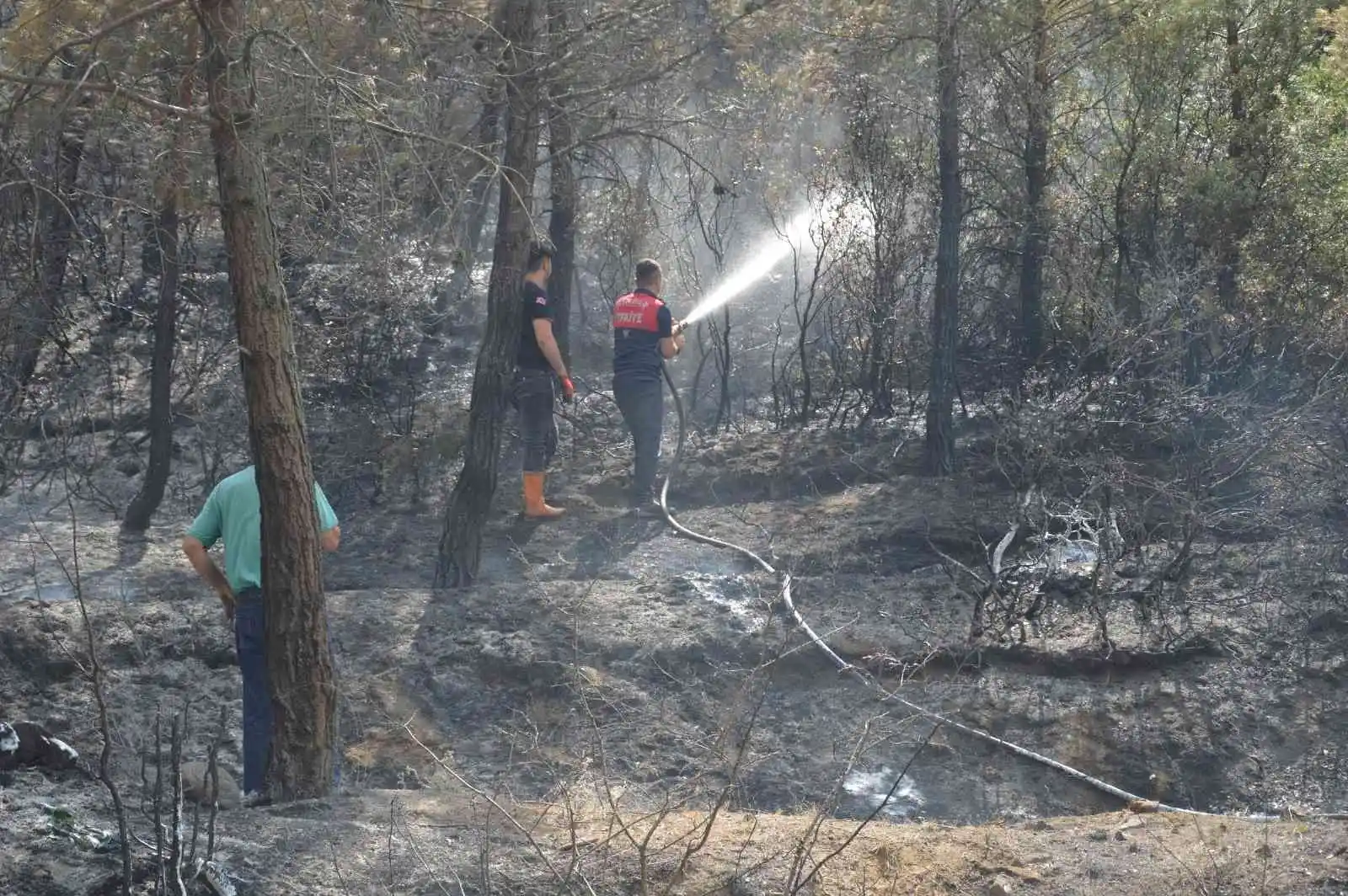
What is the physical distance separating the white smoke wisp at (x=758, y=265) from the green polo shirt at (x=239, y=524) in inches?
296

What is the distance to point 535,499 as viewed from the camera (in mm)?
10336

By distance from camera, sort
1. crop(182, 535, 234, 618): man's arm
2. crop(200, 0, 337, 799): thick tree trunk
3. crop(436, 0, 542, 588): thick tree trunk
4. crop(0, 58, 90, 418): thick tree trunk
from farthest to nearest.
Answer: crop(436, 0, 542, 588): thick tree trunk, crop(0, 58, 90, 418): thick tree trunk, crop(182, 535, 234, 618): man's arm, crop(200, 0, 337, 799): thick tree trunk

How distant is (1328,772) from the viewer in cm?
713

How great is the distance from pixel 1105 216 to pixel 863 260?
6.48ft

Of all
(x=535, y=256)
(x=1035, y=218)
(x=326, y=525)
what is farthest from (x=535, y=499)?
(x=1035, y=218)

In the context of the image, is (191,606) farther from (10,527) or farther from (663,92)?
(663,92)

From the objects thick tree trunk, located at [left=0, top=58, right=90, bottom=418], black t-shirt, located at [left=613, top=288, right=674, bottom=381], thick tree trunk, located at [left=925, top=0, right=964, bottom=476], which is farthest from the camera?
thick tree trunk, located at [left=925, top=0, right=964, bottom=476]

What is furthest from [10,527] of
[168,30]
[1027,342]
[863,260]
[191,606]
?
[1027,342]

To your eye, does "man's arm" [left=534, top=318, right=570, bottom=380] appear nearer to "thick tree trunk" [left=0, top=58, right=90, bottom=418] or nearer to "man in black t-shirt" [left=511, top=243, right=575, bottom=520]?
"man in black t-shirt" [left=511, top=243, right=575, bottom=520]

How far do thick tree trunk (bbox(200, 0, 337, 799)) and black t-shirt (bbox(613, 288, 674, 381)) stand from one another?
5150mm

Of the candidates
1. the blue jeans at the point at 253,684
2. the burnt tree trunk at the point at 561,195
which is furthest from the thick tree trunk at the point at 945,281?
the blue jeans at the point at 253,684

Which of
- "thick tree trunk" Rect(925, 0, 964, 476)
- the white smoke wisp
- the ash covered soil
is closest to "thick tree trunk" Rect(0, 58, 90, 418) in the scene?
the ash covered soil

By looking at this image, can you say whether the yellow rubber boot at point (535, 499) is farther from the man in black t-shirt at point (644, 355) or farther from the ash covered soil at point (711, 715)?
the man in black t-shirt at point (644, 355)

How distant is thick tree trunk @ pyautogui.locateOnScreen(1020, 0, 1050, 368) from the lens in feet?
38.1
